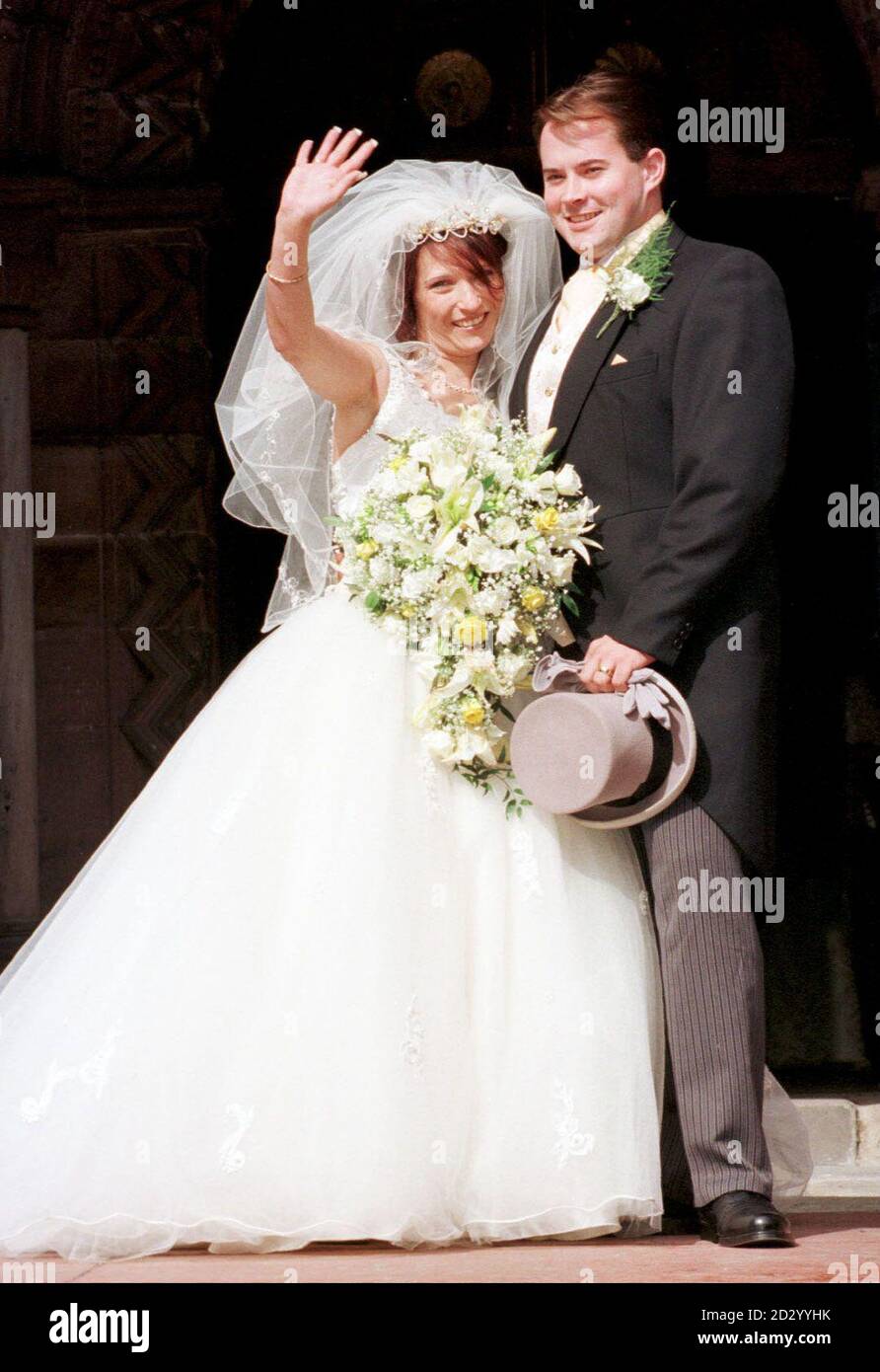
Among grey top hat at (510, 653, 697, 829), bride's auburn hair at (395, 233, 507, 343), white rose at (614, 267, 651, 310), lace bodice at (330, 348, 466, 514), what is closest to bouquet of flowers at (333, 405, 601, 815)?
grey top hat at (510, 653, 697, 829)

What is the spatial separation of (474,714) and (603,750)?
0.98 ft

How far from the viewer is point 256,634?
6.52 m

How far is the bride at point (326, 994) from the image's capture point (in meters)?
3.67

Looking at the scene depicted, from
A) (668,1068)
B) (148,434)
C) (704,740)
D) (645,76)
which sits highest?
(645,76)

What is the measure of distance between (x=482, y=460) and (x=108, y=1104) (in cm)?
147

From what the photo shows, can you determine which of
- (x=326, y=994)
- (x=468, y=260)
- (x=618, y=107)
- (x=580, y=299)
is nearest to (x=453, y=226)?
(x=468, y=260)

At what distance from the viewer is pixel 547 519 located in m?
3.97

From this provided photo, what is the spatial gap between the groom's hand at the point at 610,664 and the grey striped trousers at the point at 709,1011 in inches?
11.0

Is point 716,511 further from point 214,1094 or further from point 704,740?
point 214,1094

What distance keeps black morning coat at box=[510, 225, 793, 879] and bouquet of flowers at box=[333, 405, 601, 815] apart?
119mm

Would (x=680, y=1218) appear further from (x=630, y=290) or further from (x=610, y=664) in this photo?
(x=630, y=290)

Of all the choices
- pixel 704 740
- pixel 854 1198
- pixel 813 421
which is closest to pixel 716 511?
pixel 704 740

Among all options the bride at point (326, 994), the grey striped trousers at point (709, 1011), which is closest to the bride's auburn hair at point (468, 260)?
the bride at point (326, 994)

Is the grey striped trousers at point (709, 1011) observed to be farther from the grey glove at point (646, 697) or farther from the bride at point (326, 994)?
the grey glove at point (646, 697)
